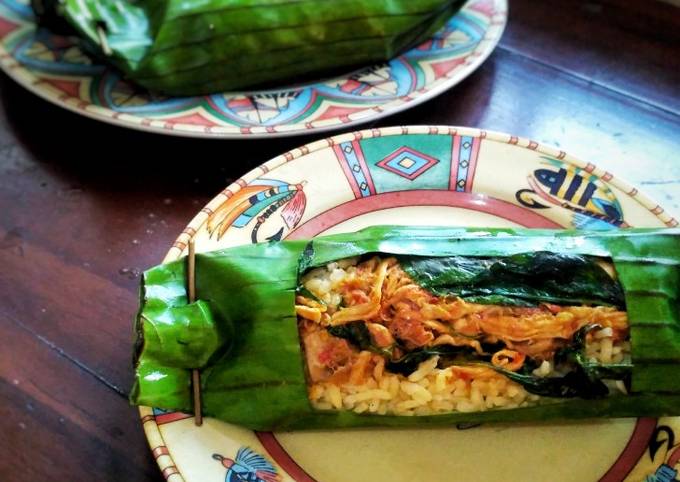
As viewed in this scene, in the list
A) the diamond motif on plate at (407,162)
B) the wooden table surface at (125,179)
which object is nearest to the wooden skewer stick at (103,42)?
the wooden table surface at (125,179)

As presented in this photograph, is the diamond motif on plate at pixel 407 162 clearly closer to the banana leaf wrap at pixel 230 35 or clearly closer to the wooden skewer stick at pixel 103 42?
the banana leaf wrap at pixel 230 35

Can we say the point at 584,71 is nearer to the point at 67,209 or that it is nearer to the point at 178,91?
the point at 178,91

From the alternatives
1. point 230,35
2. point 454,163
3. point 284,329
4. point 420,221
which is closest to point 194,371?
point 284,329

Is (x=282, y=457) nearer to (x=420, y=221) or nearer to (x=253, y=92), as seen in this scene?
(x=420, y=221)

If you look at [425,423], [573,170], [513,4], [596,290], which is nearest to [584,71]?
[513,4]

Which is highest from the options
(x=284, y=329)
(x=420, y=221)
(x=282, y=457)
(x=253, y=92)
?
(x=253, y=92)

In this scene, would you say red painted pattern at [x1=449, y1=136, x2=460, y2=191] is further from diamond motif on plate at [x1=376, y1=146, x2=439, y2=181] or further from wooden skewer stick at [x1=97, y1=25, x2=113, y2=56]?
wooden skewer stick at [x1=97, y1=25, x2=113, y2=56]
